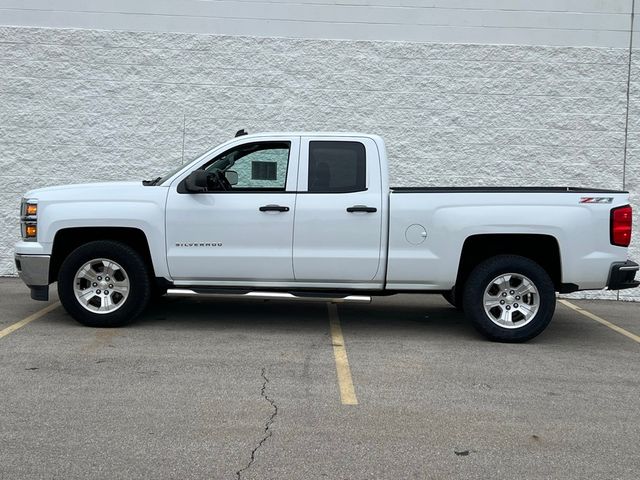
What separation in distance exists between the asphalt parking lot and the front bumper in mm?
454

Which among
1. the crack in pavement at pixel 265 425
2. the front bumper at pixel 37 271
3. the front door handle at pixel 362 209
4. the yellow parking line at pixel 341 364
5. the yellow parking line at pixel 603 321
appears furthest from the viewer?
the yellow parking line at pixel 603 321

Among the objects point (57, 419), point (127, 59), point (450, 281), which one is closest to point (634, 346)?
point (450, 281)

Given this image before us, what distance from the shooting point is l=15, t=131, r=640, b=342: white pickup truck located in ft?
24.8

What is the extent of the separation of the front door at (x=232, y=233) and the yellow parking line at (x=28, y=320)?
1781 mm

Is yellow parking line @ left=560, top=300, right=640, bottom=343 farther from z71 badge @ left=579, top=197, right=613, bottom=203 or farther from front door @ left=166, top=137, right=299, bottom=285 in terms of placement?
front door @ left=166, top=137, right=299, bottom=285

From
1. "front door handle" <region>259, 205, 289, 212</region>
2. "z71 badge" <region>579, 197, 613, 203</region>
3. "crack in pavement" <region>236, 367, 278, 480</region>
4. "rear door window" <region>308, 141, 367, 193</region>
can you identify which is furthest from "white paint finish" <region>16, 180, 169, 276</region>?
"z71 badge" <region>579, 197, 613, 203</region>

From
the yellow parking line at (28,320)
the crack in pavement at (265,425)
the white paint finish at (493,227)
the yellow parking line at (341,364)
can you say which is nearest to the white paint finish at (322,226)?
the white paint finish at (493,227)

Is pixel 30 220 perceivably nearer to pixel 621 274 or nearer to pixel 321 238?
pixel 321 238

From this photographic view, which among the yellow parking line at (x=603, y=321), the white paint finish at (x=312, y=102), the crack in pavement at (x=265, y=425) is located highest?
the white paint finish at (x=312, y=102)

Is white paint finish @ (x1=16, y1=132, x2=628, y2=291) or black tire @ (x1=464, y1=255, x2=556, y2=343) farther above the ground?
white paint finish @ (x1=16, y1=132, x2=628, y2=291)

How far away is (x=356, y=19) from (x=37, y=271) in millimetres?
6395

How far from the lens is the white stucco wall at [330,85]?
11617 mm

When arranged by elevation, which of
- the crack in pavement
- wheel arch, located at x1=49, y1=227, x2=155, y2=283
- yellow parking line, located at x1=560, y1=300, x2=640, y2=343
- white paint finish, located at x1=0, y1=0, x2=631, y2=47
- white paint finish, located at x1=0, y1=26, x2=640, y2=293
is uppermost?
white paint finish, located at x1=0, y1=0, x2=631, y2=47

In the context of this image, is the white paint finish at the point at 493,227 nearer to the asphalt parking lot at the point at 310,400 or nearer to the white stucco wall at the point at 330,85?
the asphalt parking lot at the point at 310,400
